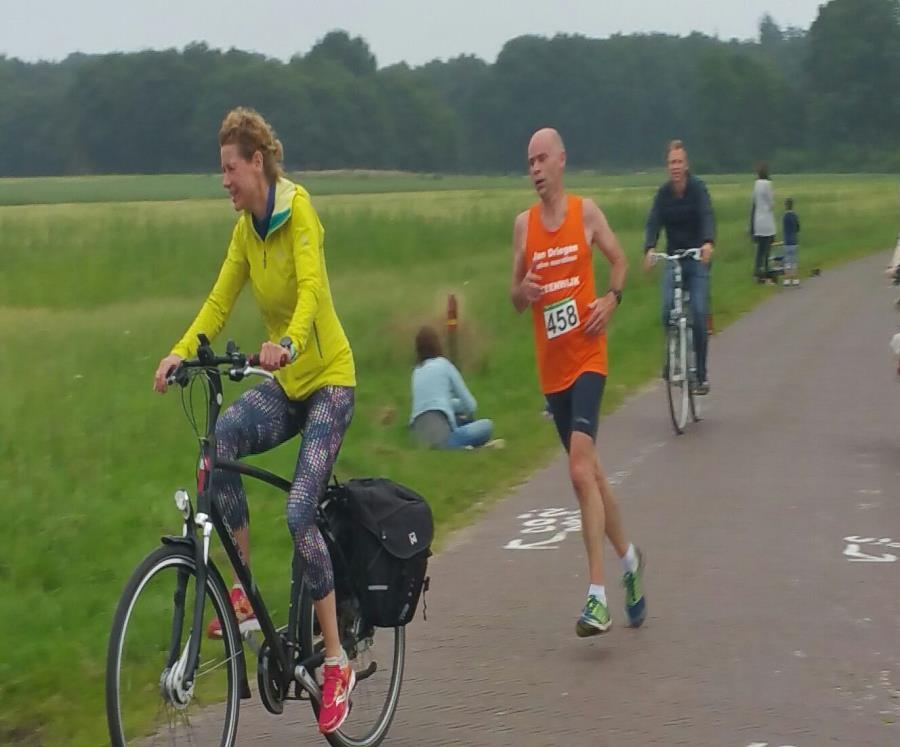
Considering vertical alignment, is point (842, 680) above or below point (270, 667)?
below

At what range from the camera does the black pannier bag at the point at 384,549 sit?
5.34 m

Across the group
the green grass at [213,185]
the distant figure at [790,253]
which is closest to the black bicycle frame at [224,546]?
the distant figure at [790,253]

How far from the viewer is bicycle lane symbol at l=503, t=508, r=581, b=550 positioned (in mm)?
8688

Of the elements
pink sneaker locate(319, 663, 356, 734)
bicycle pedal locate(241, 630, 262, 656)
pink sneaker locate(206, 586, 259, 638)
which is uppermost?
pink sneaker locate(206, 586, 259, 638)

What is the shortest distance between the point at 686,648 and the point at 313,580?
209 cm

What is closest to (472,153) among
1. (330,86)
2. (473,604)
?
(330,86)

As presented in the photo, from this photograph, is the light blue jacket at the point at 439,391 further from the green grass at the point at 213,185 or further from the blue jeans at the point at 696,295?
the green grass at the point at 213,185

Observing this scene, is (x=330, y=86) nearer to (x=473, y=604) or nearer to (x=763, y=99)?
(x=763, y=99)

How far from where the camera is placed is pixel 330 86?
191 ft

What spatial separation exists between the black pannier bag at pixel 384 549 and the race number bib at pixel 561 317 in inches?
65.8

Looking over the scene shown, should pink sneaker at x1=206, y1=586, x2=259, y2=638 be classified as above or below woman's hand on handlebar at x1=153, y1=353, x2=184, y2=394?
below

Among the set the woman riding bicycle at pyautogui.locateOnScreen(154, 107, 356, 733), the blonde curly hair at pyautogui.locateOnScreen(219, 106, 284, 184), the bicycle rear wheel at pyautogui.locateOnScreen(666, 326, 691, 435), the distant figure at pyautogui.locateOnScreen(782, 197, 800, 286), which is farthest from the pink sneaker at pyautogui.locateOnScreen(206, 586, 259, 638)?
the distant figure at pyautogui.locateOnScreen(782, 197, 800, 286)

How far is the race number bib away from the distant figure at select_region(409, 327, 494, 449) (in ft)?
16.8

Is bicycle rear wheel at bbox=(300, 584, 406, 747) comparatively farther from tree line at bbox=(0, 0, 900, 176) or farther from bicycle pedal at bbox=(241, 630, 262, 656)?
tree line at bbox=(0, 0, 900, 176)
